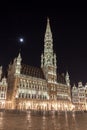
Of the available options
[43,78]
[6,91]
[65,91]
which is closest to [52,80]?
[43,78]

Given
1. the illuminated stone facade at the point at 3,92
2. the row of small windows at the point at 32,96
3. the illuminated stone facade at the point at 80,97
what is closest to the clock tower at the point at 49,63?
the row of small windows at the point at 32,96

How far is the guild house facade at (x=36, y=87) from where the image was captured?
85137mm

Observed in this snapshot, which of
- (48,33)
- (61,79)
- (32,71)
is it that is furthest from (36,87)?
(48,33)

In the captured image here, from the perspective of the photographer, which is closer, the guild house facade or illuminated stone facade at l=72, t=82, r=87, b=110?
the guild house facade

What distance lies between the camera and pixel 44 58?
4596 inches

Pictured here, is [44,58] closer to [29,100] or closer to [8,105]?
[29,100]

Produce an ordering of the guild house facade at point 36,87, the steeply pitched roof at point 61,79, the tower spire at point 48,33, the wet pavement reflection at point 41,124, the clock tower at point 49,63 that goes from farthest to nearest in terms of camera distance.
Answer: the tower spire at point 48,33, the steeply pitched roof at point 61,79, the clock tower at point 49,63, the guild house facade at point 36,87, the wet pavement reflection at point 41,124

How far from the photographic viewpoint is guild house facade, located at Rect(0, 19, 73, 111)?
85.1 metres

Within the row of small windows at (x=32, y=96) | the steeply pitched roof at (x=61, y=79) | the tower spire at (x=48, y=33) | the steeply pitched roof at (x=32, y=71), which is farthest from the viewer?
the tower spire at (x=48, y=33)

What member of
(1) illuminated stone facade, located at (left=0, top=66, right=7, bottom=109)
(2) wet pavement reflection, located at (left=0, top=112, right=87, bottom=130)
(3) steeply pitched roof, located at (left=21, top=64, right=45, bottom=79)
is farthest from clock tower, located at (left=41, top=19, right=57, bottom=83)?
(2) wet pavement reflection, located at (left=0, top=112, right=87, bottom=130)

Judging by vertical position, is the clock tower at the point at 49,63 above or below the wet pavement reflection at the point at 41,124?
above

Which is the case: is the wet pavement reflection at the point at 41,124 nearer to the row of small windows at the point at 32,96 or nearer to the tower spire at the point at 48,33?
the row of small windows at the point at 32,96

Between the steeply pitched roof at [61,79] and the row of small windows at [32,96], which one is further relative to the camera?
the steeply pitched roof at [61,79]

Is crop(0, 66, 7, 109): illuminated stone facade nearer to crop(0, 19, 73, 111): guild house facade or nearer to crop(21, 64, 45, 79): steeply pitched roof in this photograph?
crop(0, 19, 73, 111): guild house facade
